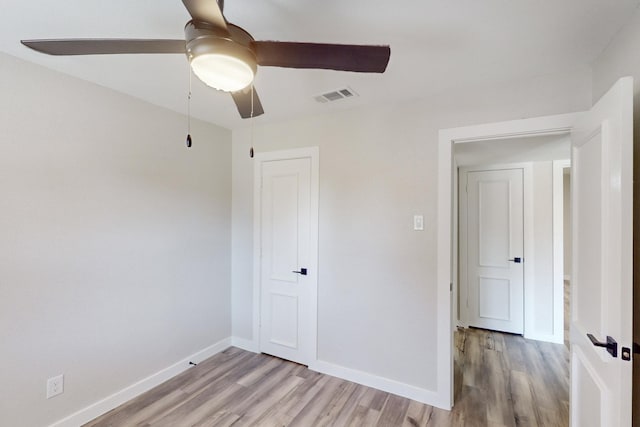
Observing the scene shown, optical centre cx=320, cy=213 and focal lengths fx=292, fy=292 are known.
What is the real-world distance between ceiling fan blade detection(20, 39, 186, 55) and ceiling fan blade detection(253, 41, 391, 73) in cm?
32

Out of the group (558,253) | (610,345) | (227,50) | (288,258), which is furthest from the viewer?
(558,253)

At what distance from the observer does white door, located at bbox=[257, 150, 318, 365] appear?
2.86 m

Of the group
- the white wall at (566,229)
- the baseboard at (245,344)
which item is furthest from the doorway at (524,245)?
the baseboard at (245,344)

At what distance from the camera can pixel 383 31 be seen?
1509mm

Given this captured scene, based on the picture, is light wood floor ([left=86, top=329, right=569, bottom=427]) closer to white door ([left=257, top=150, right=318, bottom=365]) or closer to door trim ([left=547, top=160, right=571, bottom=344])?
white door ([left=257, top=150, right=318, bottom=365])

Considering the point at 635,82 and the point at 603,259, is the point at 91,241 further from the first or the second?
the point at 635,82

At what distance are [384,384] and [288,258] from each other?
142cm

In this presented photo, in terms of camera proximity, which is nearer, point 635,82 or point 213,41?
point 213,41

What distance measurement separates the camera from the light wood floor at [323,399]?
2125 mm

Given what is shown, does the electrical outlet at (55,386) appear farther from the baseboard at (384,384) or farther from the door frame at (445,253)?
the door frame at (445,253)

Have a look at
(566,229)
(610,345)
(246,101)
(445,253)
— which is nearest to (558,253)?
(445,253)

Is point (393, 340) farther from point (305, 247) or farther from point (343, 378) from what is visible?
point (305, 247)

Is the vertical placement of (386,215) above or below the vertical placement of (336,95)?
below

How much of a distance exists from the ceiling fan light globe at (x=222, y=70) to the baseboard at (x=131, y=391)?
2478mm
